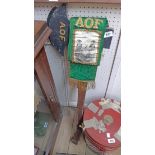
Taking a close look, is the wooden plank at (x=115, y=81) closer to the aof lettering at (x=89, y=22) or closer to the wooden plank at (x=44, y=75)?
the aof lettering at (x=89, y=22)

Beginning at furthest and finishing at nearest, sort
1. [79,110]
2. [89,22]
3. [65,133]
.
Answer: [65,133]
[79,110]
[89,22]

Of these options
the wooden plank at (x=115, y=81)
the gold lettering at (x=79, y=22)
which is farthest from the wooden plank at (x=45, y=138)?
the gold lettering at (x=79, y=22)

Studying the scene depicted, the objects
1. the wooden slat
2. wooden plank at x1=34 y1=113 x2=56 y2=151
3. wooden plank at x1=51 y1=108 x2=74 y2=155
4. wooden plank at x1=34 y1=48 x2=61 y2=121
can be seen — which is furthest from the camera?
wooden plank at x1=51 y1=108 x2=74 y2=155

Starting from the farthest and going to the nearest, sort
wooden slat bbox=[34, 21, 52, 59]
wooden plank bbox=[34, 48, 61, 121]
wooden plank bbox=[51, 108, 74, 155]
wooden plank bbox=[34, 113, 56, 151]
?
wooden plank bbox=[51, 108, 74, 155], wooden plank bbox=[34, 113, 56, 151], wooden plank bbox=[34, 48, 61, 121], wooden slat bbox=[34, 21, 52, 59]

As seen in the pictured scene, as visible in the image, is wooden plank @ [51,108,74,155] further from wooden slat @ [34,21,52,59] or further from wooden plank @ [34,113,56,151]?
wooden slat @ [34,21,52,59]

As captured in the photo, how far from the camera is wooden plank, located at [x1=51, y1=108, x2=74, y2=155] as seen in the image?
138 centimetres

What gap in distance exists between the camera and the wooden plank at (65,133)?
138cm

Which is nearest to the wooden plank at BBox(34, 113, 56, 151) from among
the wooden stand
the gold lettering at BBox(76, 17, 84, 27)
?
the wooden stand

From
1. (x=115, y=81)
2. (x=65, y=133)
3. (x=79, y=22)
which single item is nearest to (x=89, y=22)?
(x=79, y=22)

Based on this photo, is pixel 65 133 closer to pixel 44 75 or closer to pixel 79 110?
pixel 79 110

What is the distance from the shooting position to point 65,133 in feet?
4.76

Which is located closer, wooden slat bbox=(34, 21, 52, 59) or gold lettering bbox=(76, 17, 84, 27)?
wooden slat bbox=(34, 21, 52, 59)
